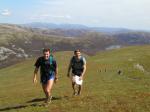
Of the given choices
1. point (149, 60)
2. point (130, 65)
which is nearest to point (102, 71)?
point (130, 65)

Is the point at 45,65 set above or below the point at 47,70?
above

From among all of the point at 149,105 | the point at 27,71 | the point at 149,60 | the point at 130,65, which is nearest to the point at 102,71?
the point at 130,65

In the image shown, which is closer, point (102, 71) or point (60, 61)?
point (102, 71)

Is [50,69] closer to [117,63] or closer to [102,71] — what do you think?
[102,71]

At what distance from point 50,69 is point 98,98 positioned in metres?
5.17

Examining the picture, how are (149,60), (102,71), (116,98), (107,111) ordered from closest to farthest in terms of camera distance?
1. (107,111)
2. (116,98)
3. (102,71)
4. (149,60)

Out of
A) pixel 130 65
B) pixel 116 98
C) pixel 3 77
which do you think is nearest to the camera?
pixel 116 98

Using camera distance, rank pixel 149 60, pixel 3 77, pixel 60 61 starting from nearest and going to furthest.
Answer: pixel 149 60, pixel 3 77, pixel 60 61

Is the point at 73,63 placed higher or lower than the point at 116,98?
higher

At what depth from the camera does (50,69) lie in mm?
21328

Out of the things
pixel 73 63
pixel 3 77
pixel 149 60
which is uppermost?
pixel 73 63

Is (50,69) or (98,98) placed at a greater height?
(50,69)

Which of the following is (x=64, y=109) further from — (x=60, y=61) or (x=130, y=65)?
(x=60, y=61)

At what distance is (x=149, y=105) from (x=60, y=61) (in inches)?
2559
